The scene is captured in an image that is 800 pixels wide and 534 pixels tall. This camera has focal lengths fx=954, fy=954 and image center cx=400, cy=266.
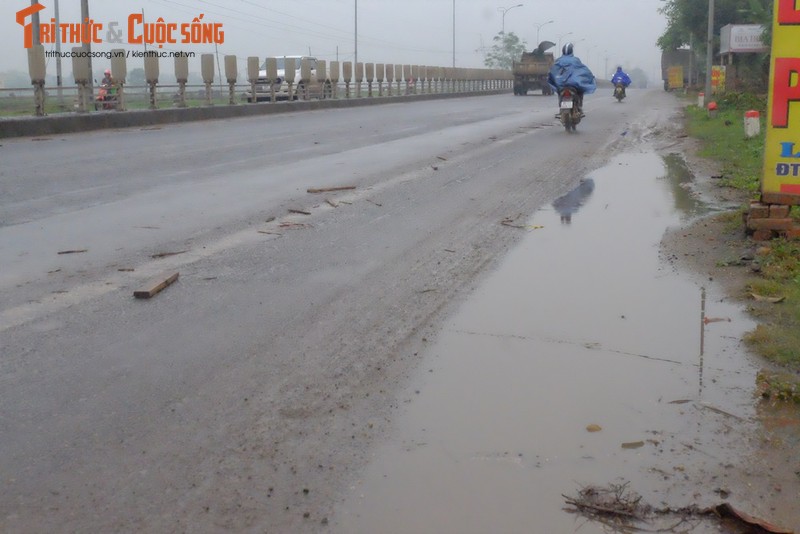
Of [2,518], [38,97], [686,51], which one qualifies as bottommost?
[2,518]

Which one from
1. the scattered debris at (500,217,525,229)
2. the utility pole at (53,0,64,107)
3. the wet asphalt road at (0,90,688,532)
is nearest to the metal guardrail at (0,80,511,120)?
the utility pole at (53,0,64,107)

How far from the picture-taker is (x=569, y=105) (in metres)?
21.6

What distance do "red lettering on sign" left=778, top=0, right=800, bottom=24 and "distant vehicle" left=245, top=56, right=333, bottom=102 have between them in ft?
100

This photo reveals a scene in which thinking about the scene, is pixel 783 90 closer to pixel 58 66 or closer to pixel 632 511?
pixel 632 511

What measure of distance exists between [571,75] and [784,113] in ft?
44.4

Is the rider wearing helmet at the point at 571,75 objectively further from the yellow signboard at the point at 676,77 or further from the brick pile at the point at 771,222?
the yellow signboard at the point at 676,77

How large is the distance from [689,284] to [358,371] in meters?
3.13

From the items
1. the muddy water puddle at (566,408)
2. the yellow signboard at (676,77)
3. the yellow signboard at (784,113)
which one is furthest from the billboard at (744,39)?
the muddy water puddle at (566,408)

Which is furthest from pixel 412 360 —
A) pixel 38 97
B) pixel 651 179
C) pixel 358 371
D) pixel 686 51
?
pixel 686 51

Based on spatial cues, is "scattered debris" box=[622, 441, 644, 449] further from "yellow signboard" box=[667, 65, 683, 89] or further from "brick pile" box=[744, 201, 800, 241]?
"yellow signboard" box=[667, 65, 683, 89]

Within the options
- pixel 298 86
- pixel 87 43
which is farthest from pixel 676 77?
pixel 87 43

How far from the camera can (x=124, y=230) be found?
8859mm

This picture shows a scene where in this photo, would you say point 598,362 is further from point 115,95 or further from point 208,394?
point 115,95

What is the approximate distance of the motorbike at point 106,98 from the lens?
2609 centimetres
